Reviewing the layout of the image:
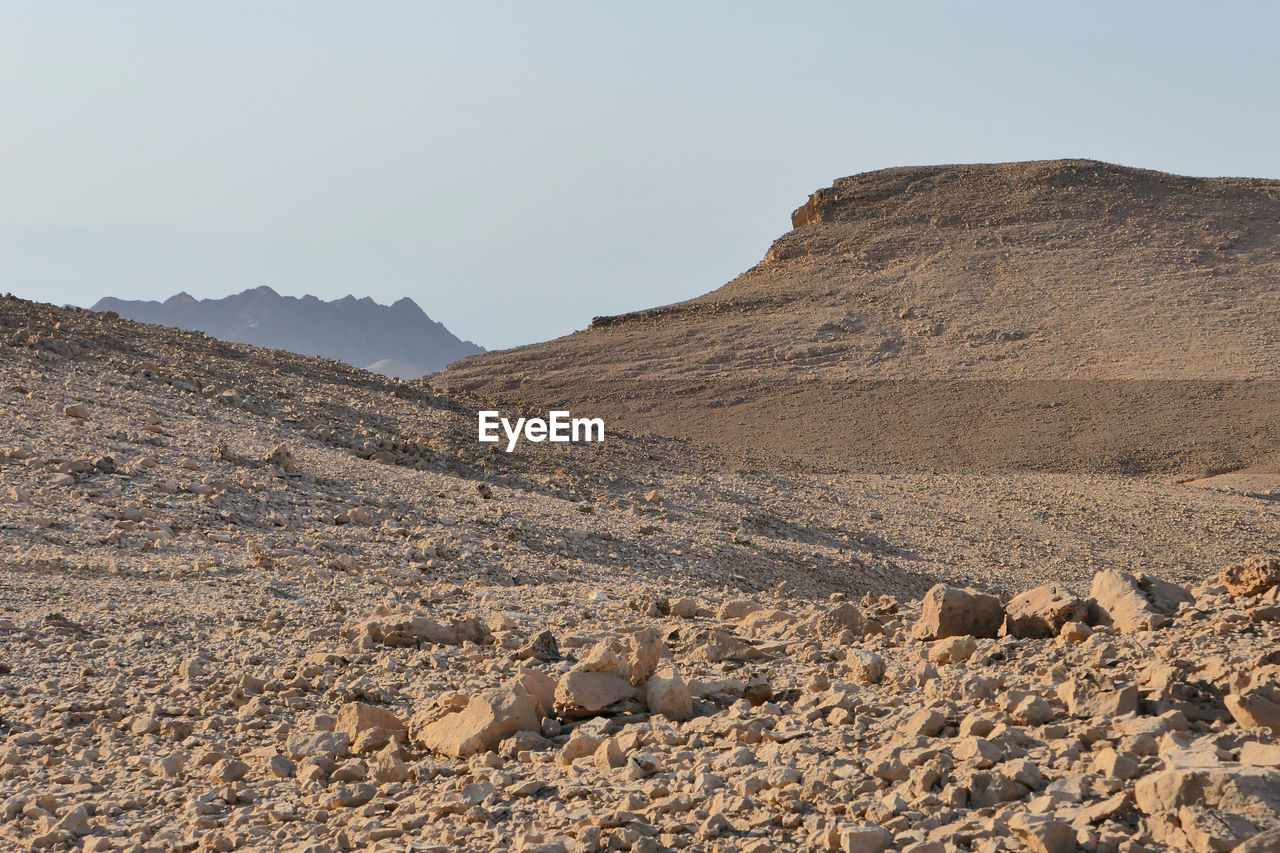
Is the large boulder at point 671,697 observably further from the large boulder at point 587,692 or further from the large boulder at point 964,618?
the large boulder at point 964,618

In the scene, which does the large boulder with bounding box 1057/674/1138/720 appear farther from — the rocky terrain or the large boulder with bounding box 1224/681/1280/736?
the large boulder with bounding box 1224/681/1280/736

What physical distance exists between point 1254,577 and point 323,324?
619 feet

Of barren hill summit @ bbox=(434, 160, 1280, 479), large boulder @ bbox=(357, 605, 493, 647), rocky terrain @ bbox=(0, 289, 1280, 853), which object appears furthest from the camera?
barren hill summit @ bbox=(434, 160, 1280, 479)

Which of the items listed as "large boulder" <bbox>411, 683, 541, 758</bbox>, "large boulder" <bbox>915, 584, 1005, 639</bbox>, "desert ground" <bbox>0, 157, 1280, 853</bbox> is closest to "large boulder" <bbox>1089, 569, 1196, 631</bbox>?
"desert ground" <bbox>0, 157, 1280, 853</bbox>

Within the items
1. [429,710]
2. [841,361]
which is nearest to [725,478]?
[429,710]

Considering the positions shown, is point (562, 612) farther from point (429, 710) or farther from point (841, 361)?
point (841, 361)

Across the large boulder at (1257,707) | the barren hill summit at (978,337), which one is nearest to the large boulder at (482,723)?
the large boulder at (1257,707)

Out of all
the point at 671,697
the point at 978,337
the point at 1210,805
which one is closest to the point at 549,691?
the point at 671,697

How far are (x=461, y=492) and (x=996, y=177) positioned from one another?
1392 inches

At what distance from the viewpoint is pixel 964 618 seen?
184 inches

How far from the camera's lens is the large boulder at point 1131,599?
14.2 ft

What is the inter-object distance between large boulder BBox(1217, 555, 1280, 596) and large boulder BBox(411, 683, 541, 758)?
113 inches

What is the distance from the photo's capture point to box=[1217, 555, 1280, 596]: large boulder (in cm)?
432

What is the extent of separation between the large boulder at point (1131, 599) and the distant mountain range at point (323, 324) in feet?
549
